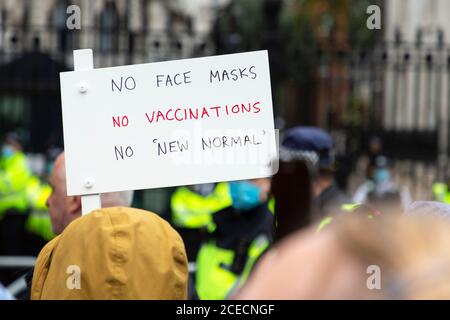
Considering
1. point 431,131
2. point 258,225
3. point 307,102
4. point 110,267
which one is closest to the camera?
point 110,267

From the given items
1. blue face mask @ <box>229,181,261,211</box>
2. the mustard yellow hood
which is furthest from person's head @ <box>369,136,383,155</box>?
the mustard yellow hood

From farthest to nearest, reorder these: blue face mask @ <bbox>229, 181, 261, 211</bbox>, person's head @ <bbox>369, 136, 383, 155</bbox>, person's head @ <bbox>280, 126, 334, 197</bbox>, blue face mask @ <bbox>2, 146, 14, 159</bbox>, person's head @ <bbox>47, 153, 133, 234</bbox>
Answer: blue face mask @ <bbox>2, 146, 14, 159</bbox> → person's head @ <bbox>369, 136, 383, 155</bbox> → blue face mask @ <bbox>229, 181, 261, 211</bbox> → person's head @ <bbox>280, 126, 334, 197</bbox> → person's head @ <bbox>47, 153, 133, 234</bbox>

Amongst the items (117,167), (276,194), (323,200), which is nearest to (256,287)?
(276,194)

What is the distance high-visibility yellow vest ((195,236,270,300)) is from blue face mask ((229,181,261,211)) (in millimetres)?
236

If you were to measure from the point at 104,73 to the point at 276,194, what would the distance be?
54.5 inches

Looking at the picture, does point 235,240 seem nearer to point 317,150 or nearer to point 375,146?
point 317,150

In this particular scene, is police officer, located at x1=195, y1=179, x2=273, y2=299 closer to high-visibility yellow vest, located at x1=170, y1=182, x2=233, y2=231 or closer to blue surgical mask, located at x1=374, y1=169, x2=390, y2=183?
high-visibility yellow vest, located at x1=170, y1=182, x2=233, y2=231

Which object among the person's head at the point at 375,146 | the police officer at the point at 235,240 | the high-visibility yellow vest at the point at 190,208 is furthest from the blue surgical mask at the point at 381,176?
the police officer at the point at 235,240

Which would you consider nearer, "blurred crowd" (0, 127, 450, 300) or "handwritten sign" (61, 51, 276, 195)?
"blurred crowd" (0, 127, 450, 300)

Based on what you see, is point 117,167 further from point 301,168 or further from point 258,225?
point 258,225

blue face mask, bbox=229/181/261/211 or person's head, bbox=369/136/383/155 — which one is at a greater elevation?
blue face mask, bbox=229/181/261/211

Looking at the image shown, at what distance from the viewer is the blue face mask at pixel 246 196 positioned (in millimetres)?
4781

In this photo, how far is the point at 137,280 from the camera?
1945 mm

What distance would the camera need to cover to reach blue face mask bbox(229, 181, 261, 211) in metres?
4.78
